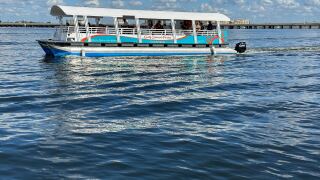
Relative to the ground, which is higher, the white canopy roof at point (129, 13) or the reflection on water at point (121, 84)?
the white canopy roof at point (129, 13)

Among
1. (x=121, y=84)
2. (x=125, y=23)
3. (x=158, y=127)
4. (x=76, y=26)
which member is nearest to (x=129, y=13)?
(x=125, y=23)

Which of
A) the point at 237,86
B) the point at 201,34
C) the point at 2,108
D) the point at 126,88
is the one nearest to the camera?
the point at 2,108

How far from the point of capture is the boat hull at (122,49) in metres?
32.4

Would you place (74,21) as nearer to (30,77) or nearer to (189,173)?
(30,77)

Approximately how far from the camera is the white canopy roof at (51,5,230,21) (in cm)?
3291

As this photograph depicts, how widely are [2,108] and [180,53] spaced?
24.3 metres

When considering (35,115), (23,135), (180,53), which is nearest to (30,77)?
(35,115)

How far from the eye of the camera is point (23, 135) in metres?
10.6

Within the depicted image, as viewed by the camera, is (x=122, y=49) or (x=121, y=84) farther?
(x=122, y=49)

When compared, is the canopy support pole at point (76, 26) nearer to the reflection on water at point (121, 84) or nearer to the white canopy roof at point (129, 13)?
the white canopy roof at point (129, 13)

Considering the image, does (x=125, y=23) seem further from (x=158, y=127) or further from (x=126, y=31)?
(x=158, y=127)

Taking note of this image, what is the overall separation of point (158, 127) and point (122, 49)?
76.1 ft

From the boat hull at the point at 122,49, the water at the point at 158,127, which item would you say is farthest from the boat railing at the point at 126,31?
the water at the point at 158,127

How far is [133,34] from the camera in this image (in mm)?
35281
